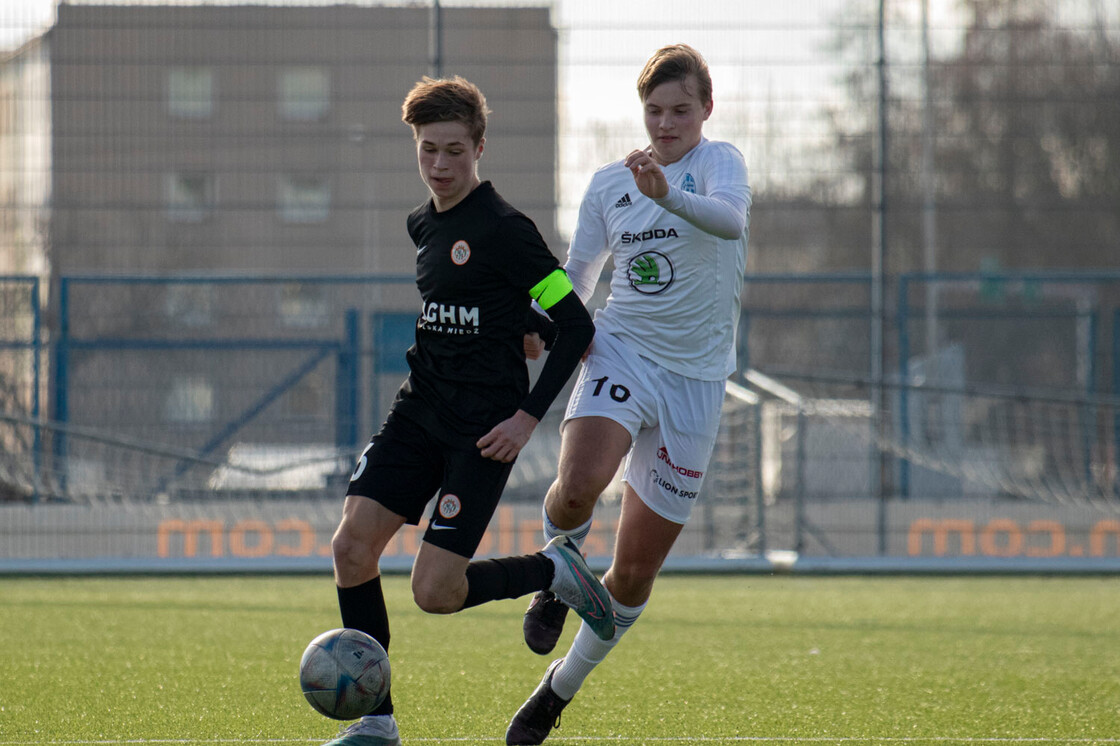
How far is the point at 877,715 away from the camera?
4477 millimetres

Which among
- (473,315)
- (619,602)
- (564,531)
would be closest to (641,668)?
(619,602)

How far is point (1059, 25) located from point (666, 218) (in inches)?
332

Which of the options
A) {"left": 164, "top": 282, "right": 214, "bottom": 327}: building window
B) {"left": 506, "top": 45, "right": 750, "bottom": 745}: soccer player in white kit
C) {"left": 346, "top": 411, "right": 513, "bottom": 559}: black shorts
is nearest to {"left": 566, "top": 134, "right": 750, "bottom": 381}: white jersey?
{"left": 506, "top": 45, "right": 750, "bottom": 745}: soccer player in white kit

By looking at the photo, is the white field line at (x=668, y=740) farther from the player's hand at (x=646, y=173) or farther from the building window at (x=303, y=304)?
the building window at (x=303, y=304)

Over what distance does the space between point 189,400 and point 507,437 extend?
6655mm

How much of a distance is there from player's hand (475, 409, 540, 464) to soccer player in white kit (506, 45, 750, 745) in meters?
0.42

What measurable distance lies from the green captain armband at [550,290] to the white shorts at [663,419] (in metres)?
0.48

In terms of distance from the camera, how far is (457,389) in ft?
12.3

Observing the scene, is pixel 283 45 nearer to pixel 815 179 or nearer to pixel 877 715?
pixel 815 179

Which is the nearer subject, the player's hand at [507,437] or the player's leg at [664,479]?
the player's hand at [507,437]

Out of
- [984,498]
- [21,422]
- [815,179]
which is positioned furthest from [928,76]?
[21,422]

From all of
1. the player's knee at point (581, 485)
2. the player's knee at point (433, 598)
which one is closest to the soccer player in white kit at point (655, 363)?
the player's knee at point (581, 485)

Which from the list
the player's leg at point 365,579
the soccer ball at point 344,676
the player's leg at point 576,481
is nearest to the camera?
the soccer ball at point 344,676

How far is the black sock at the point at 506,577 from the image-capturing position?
3811mm
